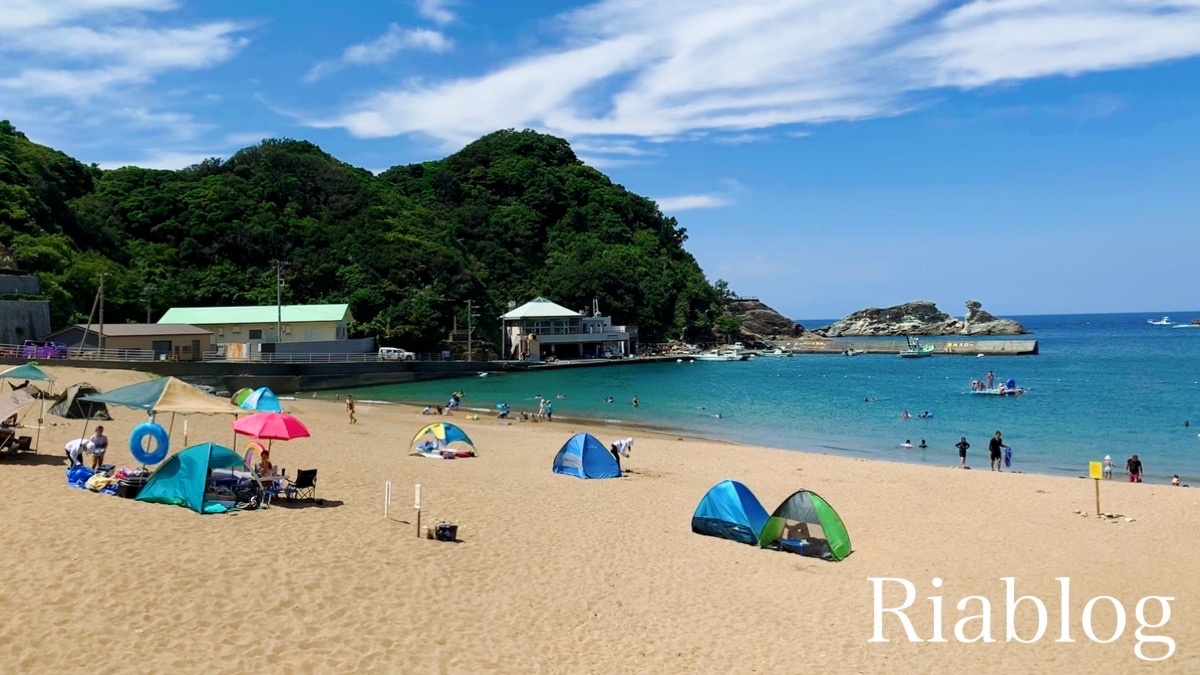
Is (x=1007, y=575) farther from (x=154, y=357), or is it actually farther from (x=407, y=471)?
(x=154, y=357)

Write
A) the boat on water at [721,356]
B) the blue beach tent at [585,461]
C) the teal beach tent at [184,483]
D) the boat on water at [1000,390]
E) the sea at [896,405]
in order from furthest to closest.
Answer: the boat on water at [721,356] < the boat on water at [1000,390] < the sea at [896,405] < the blue beach tent at [585,461] < the teal beach tent at [184,483]

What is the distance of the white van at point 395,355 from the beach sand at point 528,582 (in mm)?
45930

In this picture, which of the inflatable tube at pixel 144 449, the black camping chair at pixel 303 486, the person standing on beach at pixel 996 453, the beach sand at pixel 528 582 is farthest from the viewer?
the person standing on beach at pixel 996 453

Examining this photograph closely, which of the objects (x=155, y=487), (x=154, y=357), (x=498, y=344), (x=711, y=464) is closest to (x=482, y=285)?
(x=498, y=344)

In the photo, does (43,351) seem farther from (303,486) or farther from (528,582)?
(528,582)

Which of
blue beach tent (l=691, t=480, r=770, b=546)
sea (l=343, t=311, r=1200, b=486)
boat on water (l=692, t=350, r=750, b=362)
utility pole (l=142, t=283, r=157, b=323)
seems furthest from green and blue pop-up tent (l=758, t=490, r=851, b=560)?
boat on water (l=692, t=350, r=750, b=362)

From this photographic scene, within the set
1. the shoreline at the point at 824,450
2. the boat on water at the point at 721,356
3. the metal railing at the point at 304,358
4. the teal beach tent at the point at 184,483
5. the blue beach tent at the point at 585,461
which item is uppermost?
the boat on water at the point at 721,356

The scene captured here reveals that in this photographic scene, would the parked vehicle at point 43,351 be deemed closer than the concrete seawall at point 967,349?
Yes

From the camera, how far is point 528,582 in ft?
37.8

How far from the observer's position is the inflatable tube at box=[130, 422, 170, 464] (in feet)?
49.1

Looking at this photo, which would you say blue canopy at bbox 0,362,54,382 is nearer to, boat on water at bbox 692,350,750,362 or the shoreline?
the shoreline

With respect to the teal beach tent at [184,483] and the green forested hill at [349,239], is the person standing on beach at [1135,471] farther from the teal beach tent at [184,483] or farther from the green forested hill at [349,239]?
the green forested hill at [349,239]

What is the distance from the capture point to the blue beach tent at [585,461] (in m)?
21.1

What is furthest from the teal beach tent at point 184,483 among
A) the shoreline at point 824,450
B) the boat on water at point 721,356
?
the boat on water at point 721,356
